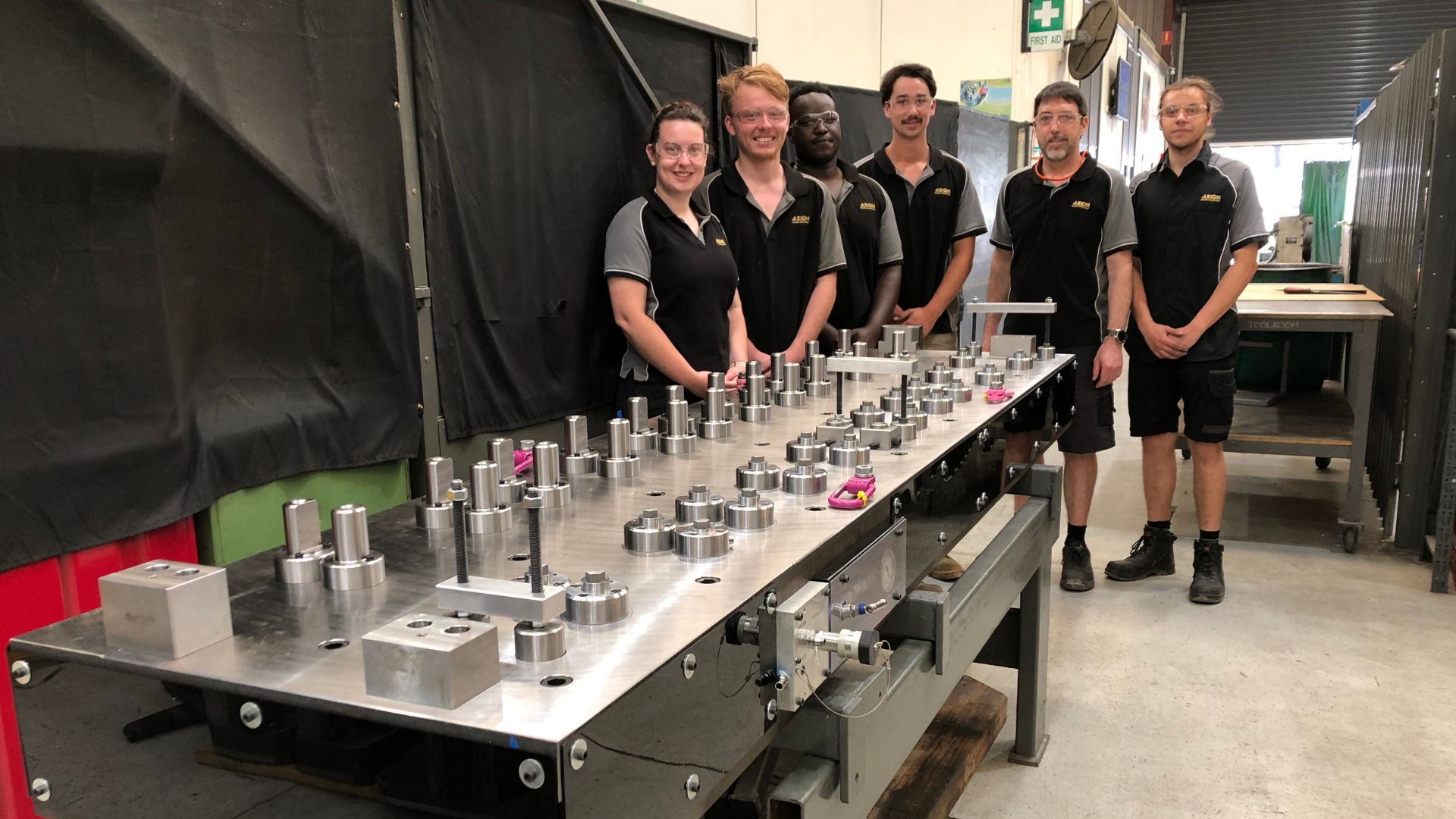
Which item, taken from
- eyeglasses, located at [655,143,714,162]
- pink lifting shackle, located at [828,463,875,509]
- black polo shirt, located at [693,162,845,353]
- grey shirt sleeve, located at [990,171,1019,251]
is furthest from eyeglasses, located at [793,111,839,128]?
pink lifting shackle, located at [828,463,875,509]

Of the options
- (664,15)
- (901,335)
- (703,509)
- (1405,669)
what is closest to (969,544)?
(1405,669)

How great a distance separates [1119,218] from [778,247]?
1.05m

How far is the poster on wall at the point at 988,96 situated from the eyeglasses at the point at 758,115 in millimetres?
3795

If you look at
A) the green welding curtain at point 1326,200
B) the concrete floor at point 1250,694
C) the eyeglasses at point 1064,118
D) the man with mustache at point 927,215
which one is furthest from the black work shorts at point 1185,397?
the green welding curtain at point 1326,200

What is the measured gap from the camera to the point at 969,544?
11.6ft

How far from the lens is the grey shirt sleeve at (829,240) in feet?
8.37

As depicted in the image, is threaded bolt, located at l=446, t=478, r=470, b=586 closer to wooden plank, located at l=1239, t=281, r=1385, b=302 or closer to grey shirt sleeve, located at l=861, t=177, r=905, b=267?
grey shirt sleeve, located at l=861, t=177, r=905, b=267

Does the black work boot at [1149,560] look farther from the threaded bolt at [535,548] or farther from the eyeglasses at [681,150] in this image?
the threaded bolt at [535,548]

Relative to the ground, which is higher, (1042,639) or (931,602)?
(931,602)

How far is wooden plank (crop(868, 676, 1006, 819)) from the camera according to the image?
1.77m

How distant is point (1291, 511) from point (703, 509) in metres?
3.82

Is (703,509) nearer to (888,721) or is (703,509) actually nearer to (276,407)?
(888,721)

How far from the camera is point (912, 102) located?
9.21 ft

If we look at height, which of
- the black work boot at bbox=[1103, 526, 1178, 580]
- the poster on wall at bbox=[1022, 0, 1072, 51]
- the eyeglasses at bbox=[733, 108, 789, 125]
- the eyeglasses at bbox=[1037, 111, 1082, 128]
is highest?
the poster on wall at bbox=[1022, 0, 1072, 51]
